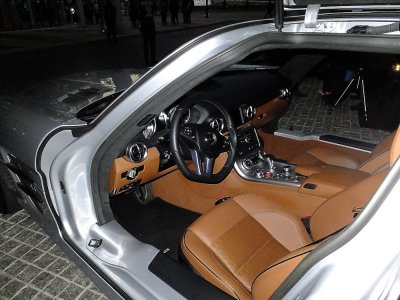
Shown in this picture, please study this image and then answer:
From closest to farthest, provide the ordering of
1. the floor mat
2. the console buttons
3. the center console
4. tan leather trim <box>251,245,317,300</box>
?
tan leather trim <box>251,245,317,300</box> → the center console → the console buttons → the floor mat

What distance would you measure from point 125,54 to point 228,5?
29.9 metres

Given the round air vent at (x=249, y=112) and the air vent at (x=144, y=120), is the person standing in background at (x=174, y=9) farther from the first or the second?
the air vent at (x=144, y=120)

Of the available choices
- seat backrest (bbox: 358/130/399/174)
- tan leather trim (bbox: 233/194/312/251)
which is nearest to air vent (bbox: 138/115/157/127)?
tan leather trim (bbox: 233/194/312/251)

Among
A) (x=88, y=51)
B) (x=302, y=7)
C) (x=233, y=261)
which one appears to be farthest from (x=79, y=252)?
(x=88, y=51)

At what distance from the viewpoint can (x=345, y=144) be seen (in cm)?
354

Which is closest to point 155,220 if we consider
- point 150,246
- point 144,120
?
point 150,246

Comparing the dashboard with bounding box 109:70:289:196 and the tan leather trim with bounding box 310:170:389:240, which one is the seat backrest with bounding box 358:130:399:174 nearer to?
the tan leather trim with bounding box 310:170:389:240

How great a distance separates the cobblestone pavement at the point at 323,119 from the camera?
543 centimetres

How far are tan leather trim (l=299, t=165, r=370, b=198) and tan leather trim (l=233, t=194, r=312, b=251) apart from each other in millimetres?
Result: 385

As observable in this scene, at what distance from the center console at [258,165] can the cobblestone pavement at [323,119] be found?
6.88ft

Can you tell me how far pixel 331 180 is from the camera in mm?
2484

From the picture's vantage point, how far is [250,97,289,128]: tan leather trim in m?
3.79

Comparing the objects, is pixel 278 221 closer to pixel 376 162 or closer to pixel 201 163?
pixel 201 163

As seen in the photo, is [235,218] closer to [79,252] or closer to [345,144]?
[79,252]
